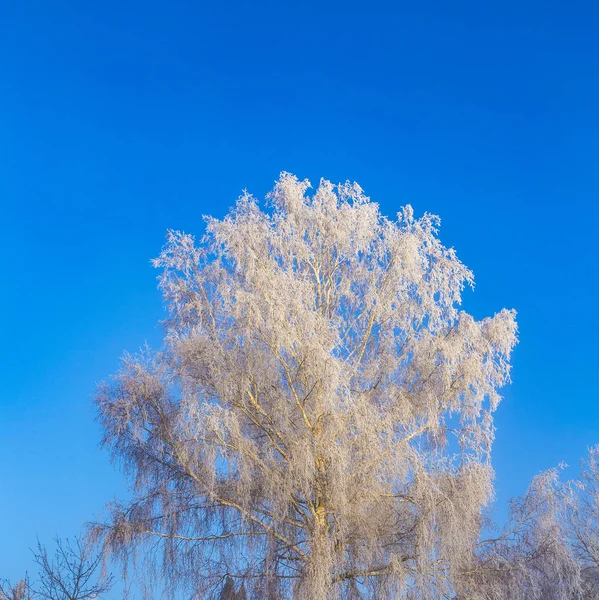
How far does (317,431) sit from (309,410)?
0.56 metres

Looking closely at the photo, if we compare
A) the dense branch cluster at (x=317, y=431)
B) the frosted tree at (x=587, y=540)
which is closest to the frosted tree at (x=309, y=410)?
the dense branch cluster at (x=317, y=431)

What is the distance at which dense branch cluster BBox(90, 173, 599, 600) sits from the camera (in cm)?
1438

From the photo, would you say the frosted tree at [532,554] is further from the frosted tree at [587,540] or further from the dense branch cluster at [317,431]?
the frosted tree at [587,540]

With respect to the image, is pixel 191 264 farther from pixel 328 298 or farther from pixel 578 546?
pixel 578 546

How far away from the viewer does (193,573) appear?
15.1 metres

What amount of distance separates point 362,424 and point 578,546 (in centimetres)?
861

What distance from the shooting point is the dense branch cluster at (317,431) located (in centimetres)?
1438

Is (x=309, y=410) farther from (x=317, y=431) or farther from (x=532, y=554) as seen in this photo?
(x=532, y=554)

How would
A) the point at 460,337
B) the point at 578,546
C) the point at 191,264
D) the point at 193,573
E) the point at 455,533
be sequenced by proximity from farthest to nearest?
the point at 578,546 < the point at 191,264 < the point at 460,337 < the point at 193,573 < the point at 455,533

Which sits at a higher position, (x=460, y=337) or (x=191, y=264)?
(x=191, y=264)

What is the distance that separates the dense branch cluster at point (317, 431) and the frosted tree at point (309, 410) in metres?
0.04

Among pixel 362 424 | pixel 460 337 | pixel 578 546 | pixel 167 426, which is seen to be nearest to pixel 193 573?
pixel 167 426

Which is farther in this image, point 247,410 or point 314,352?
point 247,410

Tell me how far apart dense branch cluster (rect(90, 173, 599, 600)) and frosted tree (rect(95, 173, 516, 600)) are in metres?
0.04
